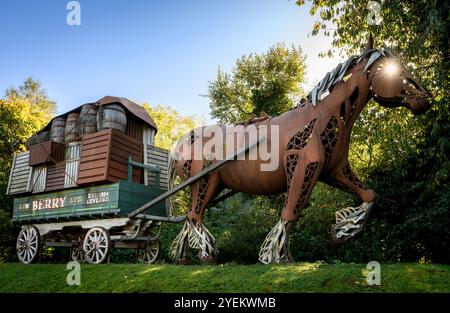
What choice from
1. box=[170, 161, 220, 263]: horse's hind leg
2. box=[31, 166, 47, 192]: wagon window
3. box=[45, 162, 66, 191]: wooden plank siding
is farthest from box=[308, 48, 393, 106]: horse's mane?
box=[31, 166, 47, 192]: wagon window

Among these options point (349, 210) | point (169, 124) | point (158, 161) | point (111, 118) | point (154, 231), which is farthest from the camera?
point (169, 124)

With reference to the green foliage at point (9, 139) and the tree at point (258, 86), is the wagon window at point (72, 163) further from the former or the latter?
the tree at point (258, 86)

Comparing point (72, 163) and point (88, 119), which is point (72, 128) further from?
point (72, 163)

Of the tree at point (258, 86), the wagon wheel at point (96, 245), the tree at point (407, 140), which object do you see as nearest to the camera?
the tree at point (407, 140)

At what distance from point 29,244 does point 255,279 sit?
29.6ft

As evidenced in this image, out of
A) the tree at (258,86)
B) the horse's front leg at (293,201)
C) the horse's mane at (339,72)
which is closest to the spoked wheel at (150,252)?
the horse's front leg at (293,201)

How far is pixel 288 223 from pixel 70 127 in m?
8.17

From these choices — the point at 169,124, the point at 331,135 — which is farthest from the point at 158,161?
the point at 169,124

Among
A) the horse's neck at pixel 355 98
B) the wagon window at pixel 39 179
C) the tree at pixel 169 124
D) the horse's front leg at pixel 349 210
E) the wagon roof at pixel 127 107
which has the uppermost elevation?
the tree at pixel 169 124

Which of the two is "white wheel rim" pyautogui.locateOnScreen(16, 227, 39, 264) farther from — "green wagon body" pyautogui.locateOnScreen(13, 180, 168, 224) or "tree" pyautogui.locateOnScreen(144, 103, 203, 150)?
"tree" pyautogui.locateOnScreen(144, 103, 203, 150)

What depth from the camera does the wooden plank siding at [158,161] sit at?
13.0 m

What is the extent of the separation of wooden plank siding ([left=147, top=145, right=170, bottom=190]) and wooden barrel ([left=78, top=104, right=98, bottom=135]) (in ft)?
5.66

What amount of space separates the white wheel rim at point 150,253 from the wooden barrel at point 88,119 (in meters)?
3.76

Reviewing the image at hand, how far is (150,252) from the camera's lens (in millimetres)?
12633
